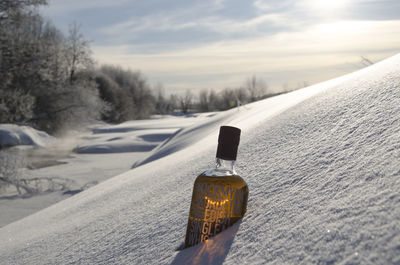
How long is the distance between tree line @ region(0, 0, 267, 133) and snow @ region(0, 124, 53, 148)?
17.1 inches

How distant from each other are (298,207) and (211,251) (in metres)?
0.23

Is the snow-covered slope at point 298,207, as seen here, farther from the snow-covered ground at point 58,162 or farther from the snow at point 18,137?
the snow at point 18,137

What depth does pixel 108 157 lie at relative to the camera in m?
9.92

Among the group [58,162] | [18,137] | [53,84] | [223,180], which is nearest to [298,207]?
[223,180]

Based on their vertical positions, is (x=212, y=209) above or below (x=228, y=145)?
below

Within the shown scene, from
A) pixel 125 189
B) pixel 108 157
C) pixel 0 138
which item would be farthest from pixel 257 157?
pixel 0 138

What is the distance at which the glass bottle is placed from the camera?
2.60 feet

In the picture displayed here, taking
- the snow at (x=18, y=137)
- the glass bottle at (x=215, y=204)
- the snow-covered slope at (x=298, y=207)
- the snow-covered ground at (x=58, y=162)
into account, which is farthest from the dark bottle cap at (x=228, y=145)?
the snow at (x=18, y=137)

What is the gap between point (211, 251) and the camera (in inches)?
29.8

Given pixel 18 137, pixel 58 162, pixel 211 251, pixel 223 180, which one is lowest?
pixel 58 162

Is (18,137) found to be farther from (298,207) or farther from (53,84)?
(298,207)

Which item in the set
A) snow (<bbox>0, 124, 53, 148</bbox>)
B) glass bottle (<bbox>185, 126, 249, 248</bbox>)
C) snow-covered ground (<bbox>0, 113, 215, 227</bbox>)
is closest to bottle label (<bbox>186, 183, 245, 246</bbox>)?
glass bottle (<bbox>185, 126, 249, 248</bbox>)

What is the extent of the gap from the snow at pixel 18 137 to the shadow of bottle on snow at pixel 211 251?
1156cm

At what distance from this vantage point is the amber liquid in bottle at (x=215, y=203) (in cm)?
79
